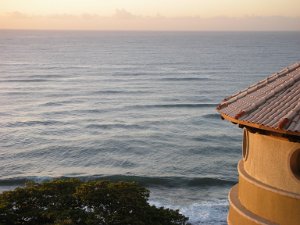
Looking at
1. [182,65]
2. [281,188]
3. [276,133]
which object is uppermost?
[276,133]

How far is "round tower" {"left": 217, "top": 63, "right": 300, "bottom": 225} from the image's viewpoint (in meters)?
6.29

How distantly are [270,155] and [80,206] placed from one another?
6899 mm

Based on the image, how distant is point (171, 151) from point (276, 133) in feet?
98.0

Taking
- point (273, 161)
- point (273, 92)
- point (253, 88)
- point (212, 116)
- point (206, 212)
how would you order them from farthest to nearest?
point (212, 116) < point (206, 212) < point (253, 88) < point (273, 92) < point (273, 161)

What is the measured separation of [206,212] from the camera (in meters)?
25.0

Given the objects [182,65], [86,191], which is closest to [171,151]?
[86,191]

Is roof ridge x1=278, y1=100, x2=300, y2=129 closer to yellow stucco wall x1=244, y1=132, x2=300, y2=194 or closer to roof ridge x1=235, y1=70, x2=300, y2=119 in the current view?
yellow stucco wall x1=244, y1=132, x2=300, y2=194

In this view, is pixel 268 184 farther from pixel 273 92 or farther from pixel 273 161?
pixel 273 92

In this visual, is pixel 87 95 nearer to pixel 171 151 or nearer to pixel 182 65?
pixel 171 151

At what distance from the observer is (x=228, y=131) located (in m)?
41.7

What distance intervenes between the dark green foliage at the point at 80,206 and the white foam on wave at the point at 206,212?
1151cm

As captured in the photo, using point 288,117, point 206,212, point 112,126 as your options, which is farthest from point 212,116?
point 288,117

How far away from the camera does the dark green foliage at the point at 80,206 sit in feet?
38.8

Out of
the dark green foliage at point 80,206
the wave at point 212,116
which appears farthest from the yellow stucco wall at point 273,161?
the wave at point 212,116
